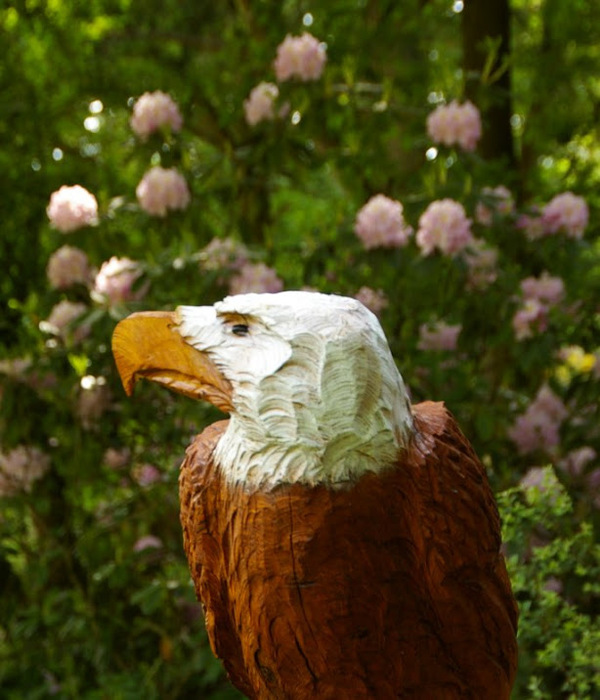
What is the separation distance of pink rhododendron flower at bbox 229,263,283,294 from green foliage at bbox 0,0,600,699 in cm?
3

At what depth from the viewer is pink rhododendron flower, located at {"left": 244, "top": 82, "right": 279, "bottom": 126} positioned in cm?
332

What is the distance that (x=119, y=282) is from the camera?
10.2 feet

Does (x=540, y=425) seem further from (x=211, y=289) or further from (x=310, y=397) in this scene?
(x=310, y=397)

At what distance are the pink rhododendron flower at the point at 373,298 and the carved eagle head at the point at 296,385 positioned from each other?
1.48 metres

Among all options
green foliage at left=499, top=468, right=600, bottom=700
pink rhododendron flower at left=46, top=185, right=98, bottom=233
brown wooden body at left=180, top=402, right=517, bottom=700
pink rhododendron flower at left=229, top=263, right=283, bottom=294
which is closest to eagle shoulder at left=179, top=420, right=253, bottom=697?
brown wooden body at left=180, top=402, right=517, bottom=700

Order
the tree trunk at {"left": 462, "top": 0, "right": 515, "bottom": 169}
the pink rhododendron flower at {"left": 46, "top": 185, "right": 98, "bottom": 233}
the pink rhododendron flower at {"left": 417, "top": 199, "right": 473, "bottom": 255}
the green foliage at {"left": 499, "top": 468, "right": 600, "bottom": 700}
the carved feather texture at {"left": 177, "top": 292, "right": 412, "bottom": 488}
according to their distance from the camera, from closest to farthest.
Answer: the carved feather texture at {"left": 177, "top": 292, "right": 412, "bottom": 488} < the green foliage at {"left": 499, "top": 468, "right": 600, "bottom": 700} < the pink rhododendron flower at {"left": 417, "top": 199, "right": 473, "bottom": 255} < the pink rhododendron flower at {"left": 46, "top": 185, "right": 98, "bottom": 233} < the tree trunk at {"left": 462, "top": 0, "right": 515, "bottom": 169}

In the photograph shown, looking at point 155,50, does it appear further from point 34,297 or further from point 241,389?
point 241,389

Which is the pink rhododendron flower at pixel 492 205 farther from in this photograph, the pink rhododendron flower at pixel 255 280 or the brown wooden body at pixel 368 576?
the brown wooden body at pixel 368 576

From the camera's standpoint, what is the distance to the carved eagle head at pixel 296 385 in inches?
58.6

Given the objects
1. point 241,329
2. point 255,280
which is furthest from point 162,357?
point 255,280

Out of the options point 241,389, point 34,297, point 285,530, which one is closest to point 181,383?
point 241,389

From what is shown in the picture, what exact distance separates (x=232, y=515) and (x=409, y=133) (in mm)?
2360

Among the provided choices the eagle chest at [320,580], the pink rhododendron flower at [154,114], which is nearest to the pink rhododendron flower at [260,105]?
the pink rhododendron flower at [154,114]

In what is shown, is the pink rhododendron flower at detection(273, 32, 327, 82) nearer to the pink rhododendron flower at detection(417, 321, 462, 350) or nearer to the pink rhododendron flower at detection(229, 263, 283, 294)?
the pink rhododendron flower at detection(229, 263, 283, 294)
